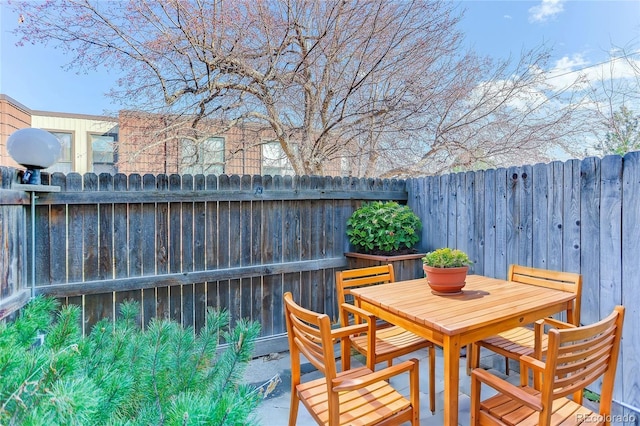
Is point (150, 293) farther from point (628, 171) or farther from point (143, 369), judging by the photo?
point (628, 171)

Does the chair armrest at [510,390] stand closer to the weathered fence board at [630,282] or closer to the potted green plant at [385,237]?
the weathered fence board at [630,282]

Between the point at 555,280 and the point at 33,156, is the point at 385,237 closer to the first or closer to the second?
the point at 555,280

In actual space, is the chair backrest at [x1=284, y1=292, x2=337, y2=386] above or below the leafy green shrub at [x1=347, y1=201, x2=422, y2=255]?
below

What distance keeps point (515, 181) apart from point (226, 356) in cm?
291

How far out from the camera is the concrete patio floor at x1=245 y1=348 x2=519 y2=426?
7.64 ft

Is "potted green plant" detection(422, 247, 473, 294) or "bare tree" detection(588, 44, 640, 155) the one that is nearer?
"potted green plant" detection(422, 247, 473, 294)

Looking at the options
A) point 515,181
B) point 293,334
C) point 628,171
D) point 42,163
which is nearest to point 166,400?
point 293,334

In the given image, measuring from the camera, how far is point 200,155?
5805mm

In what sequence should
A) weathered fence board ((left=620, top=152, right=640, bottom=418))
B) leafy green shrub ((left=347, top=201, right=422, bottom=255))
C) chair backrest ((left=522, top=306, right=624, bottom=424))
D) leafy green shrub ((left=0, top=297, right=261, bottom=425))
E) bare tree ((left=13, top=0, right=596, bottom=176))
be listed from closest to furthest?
1. leafy green shrub ((left=0, top=297, right=261, bottom=425))
2. chair backrest ((left=522, top=306, right=624, bottom=424))
3. weathered fence board ((left=620, top=152, right=640, bottom=418))
4. leafy green shrub ((left=347, top=201, right=422, bottom=255))
5. bare tree ((left=13, top=0, right=596, bottom=176))

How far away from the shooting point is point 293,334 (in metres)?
1.93

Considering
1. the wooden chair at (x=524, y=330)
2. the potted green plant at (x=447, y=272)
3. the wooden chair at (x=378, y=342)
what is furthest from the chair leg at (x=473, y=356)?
the potted green plant at (x=447, y=272)

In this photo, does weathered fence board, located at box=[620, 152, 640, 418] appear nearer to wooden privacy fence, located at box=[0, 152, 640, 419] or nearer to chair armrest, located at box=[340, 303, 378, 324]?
wooden privacy fence, located at box=[0, 152, 640, 419]

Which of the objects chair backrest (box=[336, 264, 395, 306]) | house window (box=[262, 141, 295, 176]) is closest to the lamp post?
chair backrest (box=[336, 264, 395, 306])

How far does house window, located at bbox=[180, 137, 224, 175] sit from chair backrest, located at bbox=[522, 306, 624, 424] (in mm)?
5008
